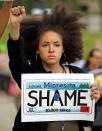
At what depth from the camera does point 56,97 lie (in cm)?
471

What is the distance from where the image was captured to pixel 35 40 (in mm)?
4961

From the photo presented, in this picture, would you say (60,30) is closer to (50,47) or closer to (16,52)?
(50,47)

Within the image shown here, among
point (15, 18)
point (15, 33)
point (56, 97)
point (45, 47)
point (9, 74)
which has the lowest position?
point (9, 74)

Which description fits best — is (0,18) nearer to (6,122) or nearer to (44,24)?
(44,24)

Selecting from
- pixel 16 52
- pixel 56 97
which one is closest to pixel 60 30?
pixel 16 52

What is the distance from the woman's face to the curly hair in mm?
66

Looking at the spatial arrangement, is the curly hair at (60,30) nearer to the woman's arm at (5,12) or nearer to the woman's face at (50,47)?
the woman's face at (50,47)

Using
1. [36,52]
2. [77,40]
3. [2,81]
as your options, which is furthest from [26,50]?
[2,81]

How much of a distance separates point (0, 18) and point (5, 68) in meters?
13.6

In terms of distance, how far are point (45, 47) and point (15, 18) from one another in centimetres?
42

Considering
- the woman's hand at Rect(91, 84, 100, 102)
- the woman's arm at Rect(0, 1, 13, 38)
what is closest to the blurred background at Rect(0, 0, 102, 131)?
the woman's arm at Rect(0, 1, 13, 38)

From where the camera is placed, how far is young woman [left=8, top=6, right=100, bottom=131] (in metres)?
4.65

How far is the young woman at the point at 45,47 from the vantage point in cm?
465

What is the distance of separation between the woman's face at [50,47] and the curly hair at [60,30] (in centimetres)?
7
